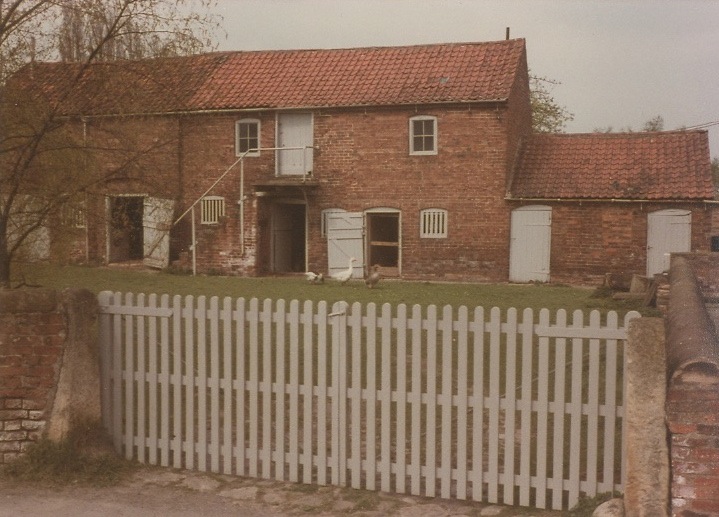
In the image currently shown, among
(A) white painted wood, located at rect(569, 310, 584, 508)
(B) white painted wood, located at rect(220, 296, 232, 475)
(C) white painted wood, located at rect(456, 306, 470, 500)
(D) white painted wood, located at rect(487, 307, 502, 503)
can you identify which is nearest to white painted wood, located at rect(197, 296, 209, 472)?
(B) white painted wood, located at rect(220, 296, 232, 475)

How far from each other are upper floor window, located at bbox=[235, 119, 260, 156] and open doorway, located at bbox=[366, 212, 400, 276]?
4.36 m

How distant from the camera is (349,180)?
24.0m

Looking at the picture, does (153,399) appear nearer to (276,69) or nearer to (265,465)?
(265,465)

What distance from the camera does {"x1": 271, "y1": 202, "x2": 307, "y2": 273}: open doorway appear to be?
25375mm

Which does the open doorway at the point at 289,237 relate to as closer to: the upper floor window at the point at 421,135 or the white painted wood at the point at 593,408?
the upper floor window at the point at 421,135

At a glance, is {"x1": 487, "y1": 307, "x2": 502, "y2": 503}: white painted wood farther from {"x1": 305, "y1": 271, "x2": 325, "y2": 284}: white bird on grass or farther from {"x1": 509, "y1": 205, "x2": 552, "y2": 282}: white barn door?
{"x1": 509, "y1": 205, "x2": 552, "y2": 282}: white barn door

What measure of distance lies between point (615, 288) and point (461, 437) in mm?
15499

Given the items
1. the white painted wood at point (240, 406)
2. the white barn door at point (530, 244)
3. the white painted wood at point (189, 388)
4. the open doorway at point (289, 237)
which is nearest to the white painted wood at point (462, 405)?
the white painted wood at point (240, 406)

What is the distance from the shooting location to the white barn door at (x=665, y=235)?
2139 cm

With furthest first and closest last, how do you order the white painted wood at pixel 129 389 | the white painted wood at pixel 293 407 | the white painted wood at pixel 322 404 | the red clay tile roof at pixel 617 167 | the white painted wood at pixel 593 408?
1. the red clay tile roof at pixel 617 167
2. the white painted wood at pixel 129 389
3. the white painted wood at pixel 293 407
4. the white painted wood at pixel 322 404
5. the white painted wood at pixel 593 408

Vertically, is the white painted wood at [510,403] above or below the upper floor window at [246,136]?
below

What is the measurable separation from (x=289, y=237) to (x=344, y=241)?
2930 millimetres

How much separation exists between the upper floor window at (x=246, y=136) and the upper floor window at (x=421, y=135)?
194 inches

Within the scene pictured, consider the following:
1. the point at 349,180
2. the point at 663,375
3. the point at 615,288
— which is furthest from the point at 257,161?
the point at 663,375
